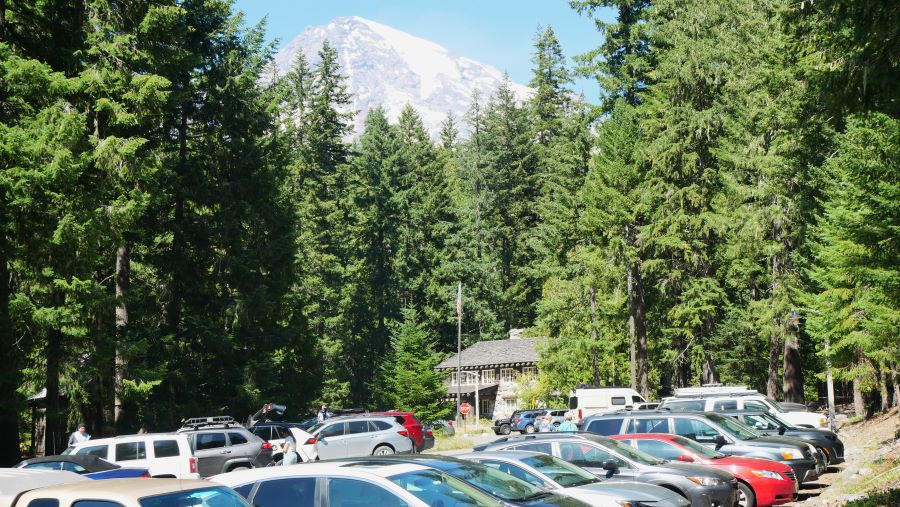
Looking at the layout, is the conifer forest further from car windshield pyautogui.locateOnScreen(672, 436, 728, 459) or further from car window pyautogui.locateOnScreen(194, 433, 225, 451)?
car window pyautogui.locateOnScreen(194, 433, 225, 451)

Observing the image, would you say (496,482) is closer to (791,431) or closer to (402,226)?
(791,431)

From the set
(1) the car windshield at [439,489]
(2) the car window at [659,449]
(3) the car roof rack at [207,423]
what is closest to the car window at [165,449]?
(3) the car roof rack at [207,423]

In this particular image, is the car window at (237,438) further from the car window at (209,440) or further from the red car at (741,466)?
the red car at (741,466)

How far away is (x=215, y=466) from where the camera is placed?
21.9m

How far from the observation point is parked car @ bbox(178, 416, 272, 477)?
21.8m

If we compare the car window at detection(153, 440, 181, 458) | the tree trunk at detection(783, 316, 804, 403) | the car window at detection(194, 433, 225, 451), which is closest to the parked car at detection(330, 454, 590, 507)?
the car window at detection(153, 440, 181, 458)

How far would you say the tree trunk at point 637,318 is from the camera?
50250 mm

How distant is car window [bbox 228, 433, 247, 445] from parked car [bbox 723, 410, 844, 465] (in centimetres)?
1246

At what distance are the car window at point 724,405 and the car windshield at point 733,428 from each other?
7.46 m

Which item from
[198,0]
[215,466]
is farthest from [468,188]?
[215,466]

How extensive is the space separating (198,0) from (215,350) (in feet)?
54.7

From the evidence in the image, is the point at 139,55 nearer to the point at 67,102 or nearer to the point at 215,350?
the point at 67,102

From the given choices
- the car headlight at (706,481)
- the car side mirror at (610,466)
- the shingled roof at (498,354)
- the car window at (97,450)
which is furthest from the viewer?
the shingled roof at (498,354)

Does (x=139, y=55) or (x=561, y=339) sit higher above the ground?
(x=139, y=55)
